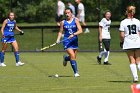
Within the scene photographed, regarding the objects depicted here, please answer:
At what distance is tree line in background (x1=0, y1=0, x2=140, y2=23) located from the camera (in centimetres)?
3603

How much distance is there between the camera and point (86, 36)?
3459 centimetres

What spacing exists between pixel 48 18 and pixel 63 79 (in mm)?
22265

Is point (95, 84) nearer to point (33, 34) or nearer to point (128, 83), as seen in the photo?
point (128, 83)

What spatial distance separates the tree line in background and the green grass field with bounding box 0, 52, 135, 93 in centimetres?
1149

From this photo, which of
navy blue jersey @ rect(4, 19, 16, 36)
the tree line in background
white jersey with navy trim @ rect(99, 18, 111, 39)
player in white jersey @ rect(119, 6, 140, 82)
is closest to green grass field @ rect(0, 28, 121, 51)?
the tree line in background

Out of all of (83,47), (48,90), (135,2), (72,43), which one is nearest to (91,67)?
(72,43)

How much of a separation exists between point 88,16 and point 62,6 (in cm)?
195

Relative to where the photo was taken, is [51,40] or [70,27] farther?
[51,40]

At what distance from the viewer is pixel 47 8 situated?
3931 cm

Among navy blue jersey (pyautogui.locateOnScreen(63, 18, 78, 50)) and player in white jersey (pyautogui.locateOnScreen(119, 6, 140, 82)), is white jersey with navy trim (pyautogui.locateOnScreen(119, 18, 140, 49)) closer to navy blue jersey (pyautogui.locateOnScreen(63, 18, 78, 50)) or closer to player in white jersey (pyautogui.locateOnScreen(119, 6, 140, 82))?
player in white jersey (pyautogui.locateOnScreen(119, 6, 140, 82))

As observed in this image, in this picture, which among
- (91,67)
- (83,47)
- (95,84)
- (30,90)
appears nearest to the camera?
(30,90)

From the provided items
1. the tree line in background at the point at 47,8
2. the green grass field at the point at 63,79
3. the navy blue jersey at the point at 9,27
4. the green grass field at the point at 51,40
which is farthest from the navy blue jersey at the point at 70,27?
the tree line in background at the point at 47,8

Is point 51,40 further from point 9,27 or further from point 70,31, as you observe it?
point 70,31

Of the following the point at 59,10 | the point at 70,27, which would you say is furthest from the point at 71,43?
the point at 59,10
